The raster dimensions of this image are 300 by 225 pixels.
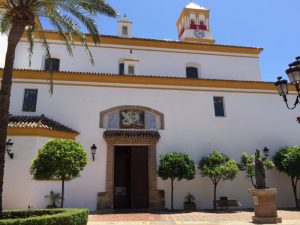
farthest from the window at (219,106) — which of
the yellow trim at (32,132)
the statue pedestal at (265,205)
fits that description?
the yellow trim at (32,132)

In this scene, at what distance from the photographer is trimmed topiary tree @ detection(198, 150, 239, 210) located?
15570 millimetres

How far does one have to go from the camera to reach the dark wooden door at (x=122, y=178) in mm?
17547

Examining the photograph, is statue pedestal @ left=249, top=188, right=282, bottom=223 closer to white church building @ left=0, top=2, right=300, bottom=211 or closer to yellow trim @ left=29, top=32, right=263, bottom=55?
white church building @ left=0, top=2, right=300, bottom=211

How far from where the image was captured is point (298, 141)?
18.8 metres

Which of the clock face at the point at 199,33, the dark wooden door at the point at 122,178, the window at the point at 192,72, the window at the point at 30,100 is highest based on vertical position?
the clock face at the point at 199,33

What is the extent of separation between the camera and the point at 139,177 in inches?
679

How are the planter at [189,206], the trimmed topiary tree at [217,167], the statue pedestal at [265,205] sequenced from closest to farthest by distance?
the statue pedestal at [265,205]
the trimmed topiary tree at [217,167]
the planter at [189,206]

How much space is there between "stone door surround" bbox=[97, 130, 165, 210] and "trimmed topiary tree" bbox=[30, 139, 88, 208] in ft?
13.1

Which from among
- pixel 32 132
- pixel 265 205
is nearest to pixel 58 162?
pixel 32 132

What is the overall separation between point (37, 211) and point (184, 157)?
834 centimetres

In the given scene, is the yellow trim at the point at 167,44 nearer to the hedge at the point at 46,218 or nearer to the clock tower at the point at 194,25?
the clock tower at the point at 194,25

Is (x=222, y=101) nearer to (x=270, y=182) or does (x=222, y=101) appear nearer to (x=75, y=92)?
(x=270, y=182)

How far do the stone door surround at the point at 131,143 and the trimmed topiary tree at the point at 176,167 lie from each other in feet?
2.78

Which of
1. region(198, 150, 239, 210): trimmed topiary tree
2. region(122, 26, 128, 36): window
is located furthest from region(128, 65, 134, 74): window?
region(198, 150, 239, 210): trimmed topiary tree
